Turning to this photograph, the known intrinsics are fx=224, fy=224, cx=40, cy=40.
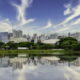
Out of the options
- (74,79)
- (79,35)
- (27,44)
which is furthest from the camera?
(79,35)

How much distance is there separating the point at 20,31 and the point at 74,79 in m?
61.6

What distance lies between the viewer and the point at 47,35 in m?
68.9

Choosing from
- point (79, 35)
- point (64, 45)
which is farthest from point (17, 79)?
point (79, 35)

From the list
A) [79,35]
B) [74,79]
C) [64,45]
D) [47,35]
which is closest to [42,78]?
[74,79]

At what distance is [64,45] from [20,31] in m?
32.3

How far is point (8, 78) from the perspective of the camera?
16.2ft

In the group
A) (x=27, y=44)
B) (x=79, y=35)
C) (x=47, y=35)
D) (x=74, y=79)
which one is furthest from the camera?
(x=47, y=35)

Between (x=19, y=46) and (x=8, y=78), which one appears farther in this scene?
(x=19, y=46)

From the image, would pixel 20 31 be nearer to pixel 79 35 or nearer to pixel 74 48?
pixel 79 35

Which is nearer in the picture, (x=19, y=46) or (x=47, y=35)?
(x=19, y=46)

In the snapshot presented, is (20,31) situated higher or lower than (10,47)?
higher

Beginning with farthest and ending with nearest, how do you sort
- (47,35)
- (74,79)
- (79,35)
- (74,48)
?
(47,35), (79,35), (74,48), (74,79)

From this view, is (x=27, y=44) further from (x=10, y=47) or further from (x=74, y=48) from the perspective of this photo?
(x=74, y=48)

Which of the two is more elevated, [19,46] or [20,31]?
[20,31]
